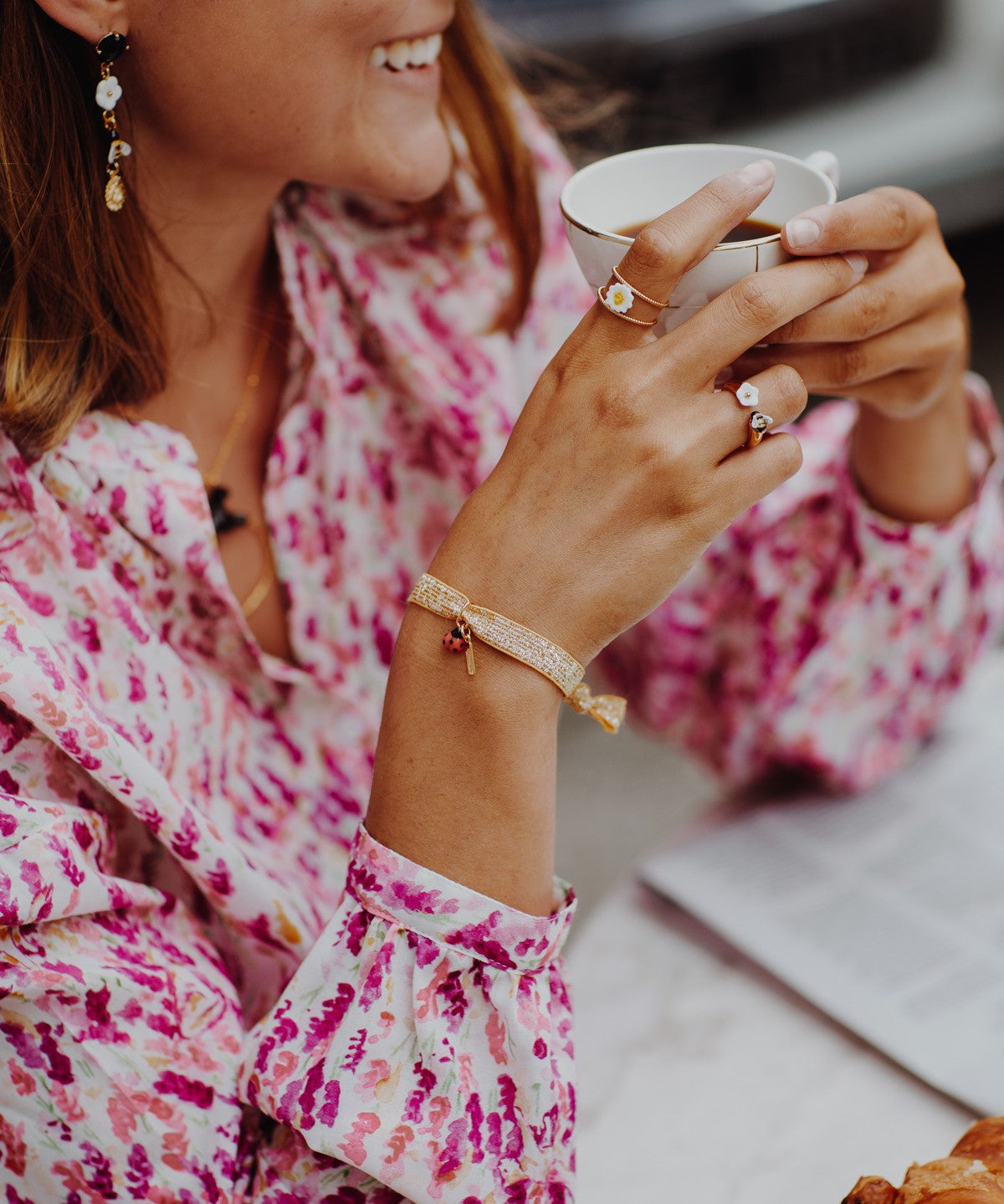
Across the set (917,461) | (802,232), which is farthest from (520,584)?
(917,461)

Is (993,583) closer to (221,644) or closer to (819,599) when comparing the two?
(819,599)

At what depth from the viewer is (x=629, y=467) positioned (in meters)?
0.72

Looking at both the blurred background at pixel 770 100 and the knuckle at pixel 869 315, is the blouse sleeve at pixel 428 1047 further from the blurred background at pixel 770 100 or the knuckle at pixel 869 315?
the blurred background at pixel 770 100

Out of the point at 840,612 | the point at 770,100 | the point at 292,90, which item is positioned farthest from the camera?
the point at 770,100

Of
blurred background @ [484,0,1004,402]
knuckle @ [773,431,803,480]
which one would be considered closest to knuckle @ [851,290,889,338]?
knuckle @ [773,431,803,480]

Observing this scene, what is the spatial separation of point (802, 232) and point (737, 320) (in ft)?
0.22

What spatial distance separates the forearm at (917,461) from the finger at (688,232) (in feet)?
1.23

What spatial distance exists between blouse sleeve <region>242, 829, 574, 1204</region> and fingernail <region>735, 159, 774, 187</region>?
43 cm

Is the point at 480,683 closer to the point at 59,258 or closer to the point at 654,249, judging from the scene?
the point at 654,249

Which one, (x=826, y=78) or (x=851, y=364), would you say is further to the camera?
(x=826, y=78)

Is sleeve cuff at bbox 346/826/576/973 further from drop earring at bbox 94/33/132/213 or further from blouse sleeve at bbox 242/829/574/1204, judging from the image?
drop earring at bbox 94/33/132/213

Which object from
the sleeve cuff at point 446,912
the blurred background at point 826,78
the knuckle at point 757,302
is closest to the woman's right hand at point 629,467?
the knuckle at point 757,302

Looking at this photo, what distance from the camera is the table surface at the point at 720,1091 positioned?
2.66ft

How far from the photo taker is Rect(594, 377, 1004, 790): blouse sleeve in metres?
1.12
